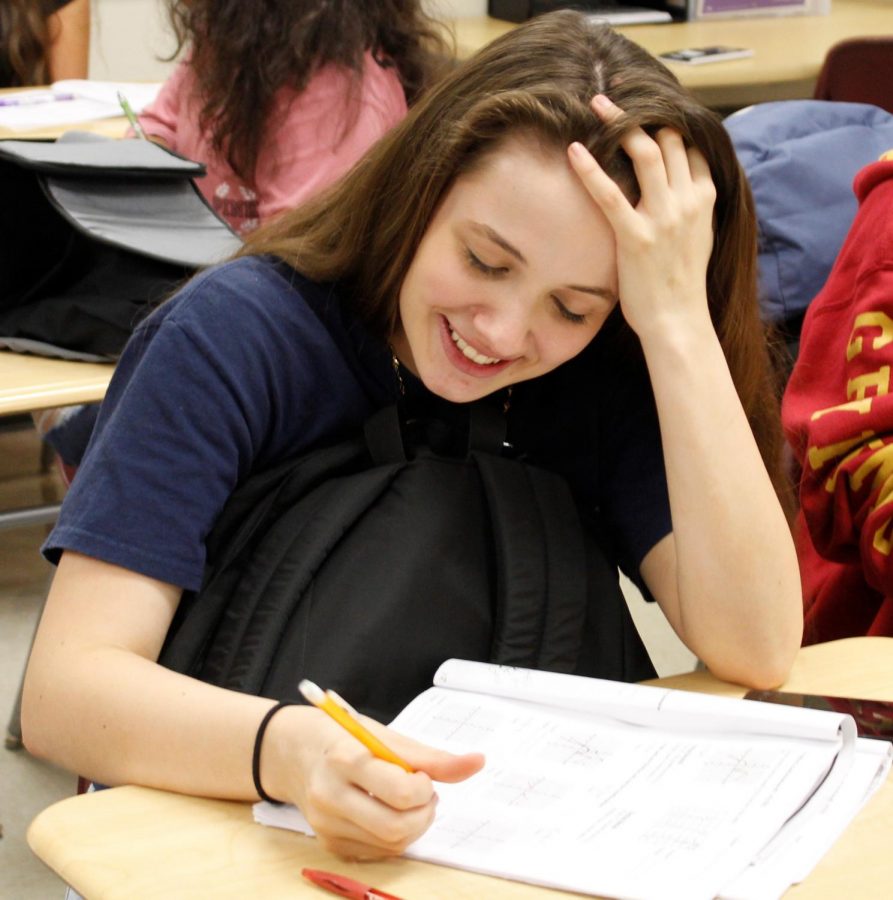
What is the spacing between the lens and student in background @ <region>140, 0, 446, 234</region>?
7.42 ft

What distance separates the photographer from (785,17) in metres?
4.38

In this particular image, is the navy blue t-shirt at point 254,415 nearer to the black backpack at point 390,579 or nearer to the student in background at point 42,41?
the black backpack at point 390,579

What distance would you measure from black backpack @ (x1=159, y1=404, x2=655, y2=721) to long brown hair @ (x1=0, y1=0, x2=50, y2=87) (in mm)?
2777

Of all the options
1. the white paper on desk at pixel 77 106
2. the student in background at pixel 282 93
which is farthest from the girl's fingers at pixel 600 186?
the white paper on desk at pixel 77 106

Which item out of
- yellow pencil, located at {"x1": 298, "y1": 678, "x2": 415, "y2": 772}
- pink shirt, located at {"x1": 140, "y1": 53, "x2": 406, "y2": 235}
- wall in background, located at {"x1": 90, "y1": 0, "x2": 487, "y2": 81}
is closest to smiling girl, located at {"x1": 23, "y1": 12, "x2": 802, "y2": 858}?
yellow pencil, located at {"x1": 298, "y1": 678, "x2": 415, "y2": 772}

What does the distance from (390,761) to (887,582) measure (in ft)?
2.54

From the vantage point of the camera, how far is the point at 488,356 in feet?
3.76

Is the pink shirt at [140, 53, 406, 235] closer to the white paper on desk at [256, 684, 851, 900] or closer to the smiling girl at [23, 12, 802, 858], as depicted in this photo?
the smiling girl at [23, 12, 802, 858]

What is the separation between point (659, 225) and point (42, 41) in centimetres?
284

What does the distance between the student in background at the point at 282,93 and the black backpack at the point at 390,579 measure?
121 cm

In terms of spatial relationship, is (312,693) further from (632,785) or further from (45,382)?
(45,382)

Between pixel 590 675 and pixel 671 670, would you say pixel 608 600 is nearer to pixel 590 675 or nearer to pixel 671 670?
pixel 590 675

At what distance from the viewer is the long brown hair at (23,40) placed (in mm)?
3520

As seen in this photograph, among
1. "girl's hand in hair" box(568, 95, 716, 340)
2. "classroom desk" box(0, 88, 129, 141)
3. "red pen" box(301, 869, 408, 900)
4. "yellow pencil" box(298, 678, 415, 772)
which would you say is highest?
"girl's hand in hair" box(568, 95, 716, 340)
